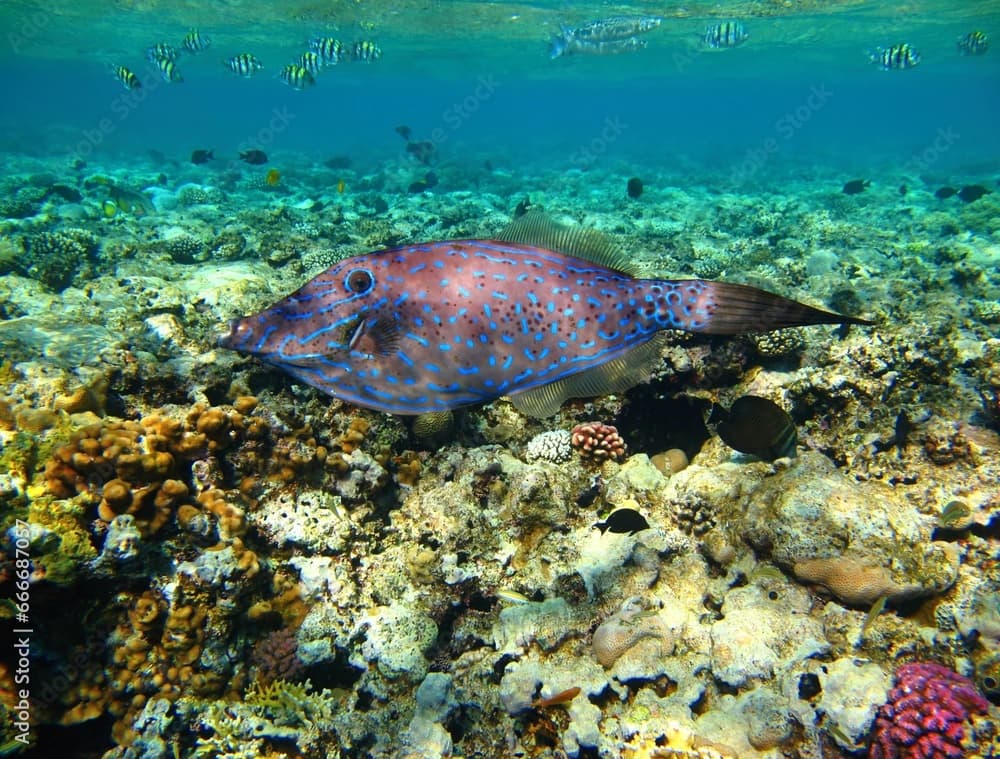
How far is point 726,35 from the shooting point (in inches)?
543

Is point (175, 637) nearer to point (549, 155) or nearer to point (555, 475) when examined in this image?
point (555, 475)

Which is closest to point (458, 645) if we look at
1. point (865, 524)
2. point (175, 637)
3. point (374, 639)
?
point (374, 639)

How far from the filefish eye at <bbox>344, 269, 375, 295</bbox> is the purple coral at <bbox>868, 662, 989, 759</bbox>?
3623mm

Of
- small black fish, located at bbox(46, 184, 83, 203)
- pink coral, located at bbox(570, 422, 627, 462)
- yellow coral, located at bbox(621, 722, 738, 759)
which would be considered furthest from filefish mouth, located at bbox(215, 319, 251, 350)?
small black fish, located at bbox(46, 184, 83, 203)

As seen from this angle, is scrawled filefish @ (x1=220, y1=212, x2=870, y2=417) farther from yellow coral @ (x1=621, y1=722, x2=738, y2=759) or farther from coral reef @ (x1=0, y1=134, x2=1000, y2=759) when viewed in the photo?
yellow coral @ (x1=621, y1=722, x2=738, y2=759)

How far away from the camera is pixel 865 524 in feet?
10.4

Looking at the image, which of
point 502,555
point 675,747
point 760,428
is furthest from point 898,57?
point 675,747

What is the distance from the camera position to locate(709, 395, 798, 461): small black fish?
12.4ft

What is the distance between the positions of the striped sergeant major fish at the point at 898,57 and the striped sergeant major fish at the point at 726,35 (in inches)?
134

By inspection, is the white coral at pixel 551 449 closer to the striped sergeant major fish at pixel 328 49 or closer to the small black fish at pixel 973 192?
the striped sergeant major fish at pixel 328 49

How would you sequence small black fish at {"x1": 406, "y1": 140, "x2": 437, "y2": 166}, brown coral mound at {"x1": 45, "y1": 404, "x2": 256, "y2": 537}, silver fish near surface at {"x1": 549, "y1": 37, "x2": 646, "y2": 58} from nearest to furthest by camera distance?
brown coral mound at {"x1": 45, "y1": 404, "x2": 256, "y2": 537} → silver fish near surface at {"x1": 549, "y1": 37, "x2": 646, "y2": 58} → small black fish at {"x1": 406, "y1": 140, "x2": 437, "y2": 166}

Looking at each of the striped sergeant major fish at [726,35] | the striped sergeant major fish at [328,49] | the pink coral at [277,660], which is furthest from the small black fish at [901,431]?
the striped sergeant major fish at [726,35]

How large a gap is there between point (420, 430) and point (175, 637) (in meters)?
2.07

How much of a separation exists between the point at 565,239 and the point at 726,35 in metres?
15.2
